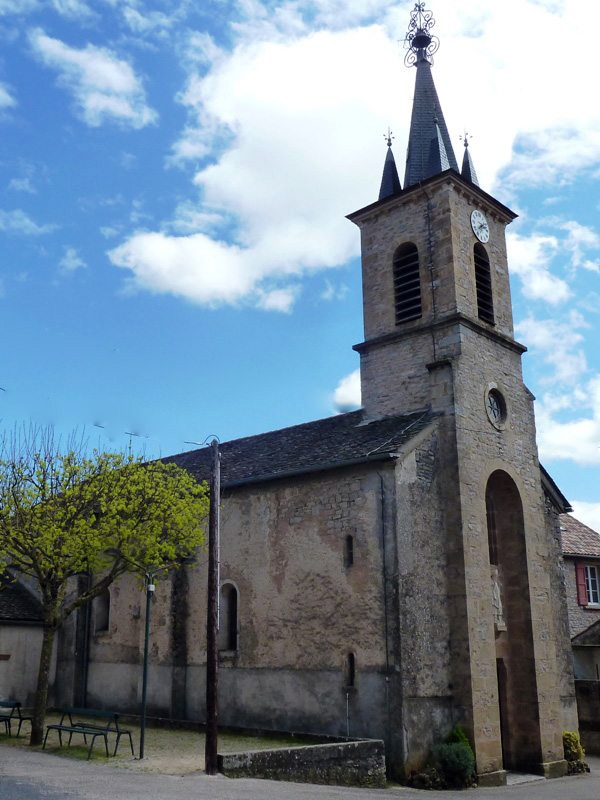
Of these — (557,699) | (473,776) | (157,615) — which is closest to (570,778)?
(557,699)

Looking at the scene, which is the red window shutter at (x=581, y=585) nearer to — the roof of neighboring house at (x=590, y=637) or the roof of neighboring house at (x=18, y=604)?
the roof of neighboring house at (x=590, y=637)

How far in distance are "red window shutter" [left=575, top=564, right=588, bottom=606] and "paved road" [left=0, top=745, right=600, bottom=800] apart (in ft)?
48.1

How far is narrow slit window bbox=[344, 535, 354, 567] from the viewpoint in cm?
1859

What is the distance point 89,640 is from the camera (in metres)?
24.7

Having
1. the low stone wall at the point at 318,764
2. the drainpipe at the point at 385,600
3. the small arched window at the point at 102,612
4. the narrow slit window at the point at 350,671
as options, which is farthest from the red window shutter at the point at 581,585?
the small arched window at the point at 102,612

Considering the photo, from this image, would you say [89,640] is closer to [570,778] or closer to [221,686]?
[221,686]

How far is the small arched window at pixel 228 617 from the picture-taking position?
2111 centimetres

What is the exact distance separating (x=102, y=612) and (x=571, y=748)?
1427cm

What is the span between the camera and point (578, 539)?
31.8m

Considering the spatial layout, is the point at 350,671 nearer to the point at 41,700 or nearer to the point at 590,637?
the point at 41,700

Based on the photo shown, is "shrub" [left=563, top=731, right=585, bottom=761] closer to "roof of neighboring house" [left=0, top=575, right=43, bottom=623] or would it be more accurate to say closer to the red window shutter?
the red window shutter

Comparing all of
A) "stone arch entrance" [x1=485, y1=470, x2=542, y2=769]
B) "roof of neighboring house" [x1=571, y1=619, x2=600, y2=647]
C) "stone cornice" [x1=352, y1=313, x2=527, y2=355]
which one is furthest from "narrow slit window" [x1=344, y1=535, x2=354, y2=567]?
"roof of neighboring house" [x1=571, y1=619, x2=600, y2=647]

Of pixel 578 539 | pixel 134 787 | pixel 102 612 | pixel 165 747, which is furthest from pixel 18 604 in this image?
pixel 578 539

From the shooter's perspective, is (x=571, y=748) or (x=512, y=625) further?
(x=512, y=625)
